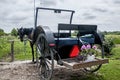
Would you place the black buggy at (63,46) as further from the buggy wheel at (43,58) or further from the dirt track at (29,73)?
the dirt track at (29,73)

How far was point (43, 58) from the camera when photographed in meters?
6.49

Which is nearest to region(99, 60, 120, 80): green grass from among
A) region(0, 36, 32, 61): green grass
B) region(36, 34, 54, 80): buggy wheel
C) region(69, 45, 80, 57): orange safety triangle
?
region(69, 45, 80, 57): orange safety triangle

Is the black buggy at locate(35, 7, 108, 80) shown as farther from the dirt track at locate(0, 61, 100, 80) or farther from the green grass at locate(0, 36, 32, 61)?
the green grass at locate(0, 36, 32, 61)

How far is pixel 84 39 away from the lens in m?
6.60

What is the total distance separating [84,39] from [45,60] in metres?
1.17

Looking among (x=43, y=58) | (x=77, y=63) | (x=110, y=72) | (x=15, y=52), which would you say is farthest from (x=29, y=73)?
(x=15, y=52)

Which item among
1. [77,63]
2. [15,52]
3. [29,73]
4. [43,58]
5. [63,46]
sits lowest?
[15,52]

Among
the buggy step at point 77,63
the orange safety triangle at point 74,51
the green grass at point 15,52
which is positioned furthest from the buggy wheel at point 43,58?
the green grass at point 15,52

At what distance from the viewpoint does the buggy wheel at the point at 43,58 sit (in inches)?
245

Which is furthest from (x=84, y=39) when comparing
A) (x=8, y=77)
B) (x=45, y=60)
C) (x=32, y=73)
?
(x=8, y=77)

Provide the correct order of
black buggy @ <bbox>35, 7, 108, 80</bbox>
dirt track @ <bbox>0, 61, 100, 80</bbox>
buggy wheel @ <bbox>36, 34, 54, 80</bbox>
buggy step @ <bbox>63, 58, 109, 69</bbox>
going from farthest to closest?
1. dirt track @ <bbox>0, 61, 100, 80</bbox>
2. buggy wheel @ <bbox>36, 34, 54, 80</bbox>
3. black buggy @ <bbox>35, 7, 108, 80</bbox>
4. buggy step @ <bbox>63, 58, 109, 69</bbox>

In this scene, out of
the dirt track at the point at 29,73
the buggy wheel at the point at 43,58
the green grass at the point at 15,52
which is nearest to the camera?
the buggy wheel at the point at 43,58

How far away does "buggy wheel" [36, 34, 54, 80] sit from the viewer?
20.5ft

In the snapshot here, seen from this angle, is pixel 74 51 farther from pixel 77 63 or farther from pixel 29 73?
pixel 29 73
